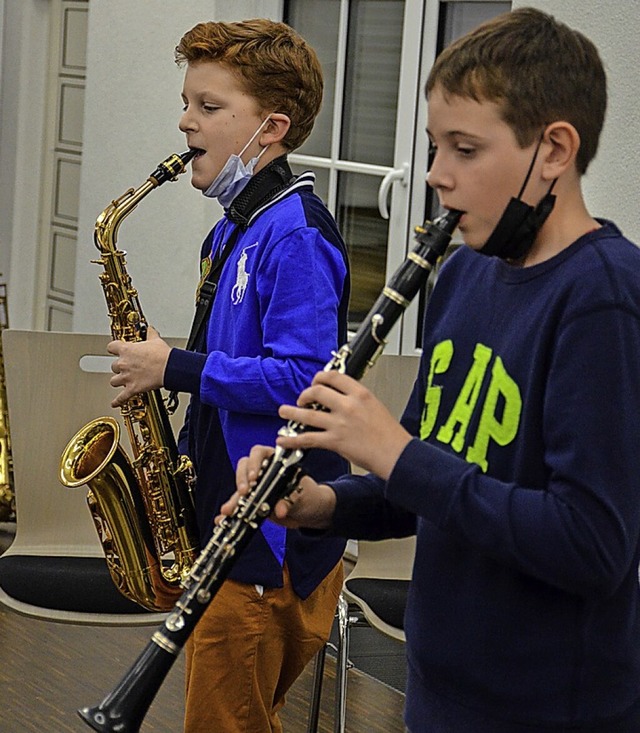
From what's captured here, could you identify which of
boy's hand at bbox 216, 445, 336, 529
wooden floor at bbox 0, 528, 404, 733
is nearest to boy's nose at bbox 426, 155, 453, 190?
boy's hand at bbox 216, 445, 336, 529

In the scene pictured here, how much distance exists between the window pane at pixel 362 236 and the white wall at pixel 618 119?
1.66 meters

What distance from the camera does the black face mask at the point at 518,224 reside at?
1.26 m

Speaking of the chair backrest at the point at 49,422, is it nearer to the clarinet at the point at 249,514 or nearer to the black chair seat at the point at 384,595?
the black chair seat at the point at 384,595

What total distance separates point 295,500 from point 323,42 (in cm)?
356

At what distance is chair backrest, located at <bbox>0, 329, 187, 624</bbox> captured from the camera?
2.87 m

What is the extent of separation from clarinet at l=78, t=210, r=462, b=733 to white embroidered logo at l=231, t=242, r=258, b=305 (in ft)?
1.80

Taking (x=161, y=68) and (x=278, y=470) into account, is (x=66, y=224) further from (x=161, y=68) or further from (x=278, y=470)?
(x=278, y=470)

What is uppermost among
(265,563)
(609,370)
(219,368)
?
(609,370)

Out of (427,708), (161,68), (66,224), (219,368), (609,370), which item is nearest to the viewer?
(609,370)

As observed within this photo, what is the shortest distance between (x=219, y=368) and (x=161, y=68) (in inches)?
135

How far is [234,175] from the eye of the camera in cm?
204

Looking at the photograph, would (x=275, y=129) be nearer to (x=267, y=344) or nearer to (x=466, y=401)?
(x=267, y=344)

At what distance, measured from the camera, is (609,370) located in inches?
46.6

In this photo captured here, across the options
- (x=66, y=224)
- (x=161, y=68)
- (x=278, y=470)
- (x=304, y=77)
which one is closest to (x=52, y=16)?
(x=66, y=224)
